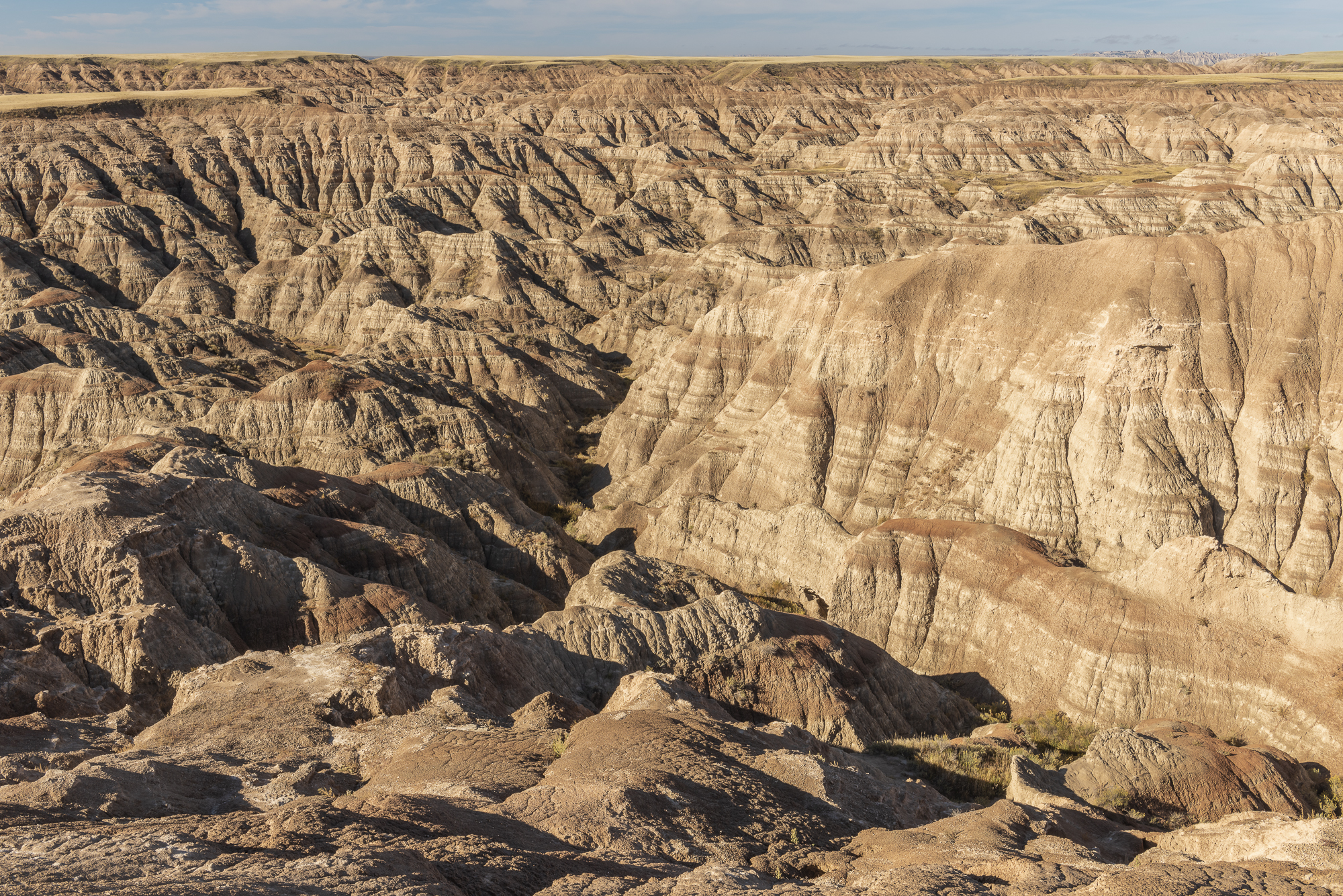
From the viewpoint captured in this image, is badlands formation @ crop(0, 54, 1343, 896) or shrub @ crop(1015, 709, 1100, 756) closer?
badlands formation @ crop(0, 54, 1343, 896)

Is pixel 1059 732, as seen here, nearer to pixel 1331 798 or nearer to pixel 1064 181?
pixel 1331 798

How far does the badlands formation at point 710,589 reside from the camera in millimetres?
13656

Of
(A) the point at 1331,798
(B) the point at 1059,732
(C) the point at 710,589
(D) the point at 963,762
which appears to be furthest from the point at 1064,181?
(D) the point at 963,762

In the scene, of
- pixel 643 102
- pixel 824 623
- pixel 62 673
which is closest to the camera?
pixel 62 673

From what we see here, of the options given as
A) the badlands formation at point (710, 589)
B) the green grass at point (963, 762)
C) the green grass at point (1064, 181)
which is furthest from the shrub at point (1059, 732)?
the green grass at point (1064, 181)

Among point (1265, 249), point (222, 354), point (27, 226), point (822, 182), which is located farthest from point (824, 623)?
point (27, 226)

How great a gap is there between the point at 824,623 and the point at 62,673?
65.7ft

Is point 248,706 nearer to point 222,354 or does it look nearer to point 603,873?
point 603,873

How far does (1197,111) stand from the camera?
527 feet

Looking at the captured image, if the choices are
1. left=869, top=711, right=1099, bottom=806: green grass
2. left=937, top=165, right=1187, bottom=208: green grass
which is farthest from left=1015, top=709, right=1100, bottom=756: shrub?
left=937, top=165, right=1187, bottom=208: green grass

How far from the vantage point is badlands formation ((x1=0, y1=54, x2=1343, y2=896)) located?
44.8 ft

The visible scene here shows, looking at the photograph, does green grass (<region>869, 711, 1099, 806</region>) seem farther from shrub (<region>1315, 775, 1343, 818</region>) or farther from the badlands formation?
shrub (<region>1315, 775, 1343, 818</region>)

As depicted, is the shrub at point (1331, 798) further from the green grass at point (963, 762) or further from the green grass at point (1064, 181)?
the green grass at point (1064, 181)

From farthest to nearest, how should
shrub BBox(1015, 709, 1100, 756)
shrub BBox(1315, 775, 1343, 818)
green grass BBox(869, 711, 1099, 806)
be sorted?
shrub BBox(1015, 709, 1100, 756) < shrub BBox(1315, 775, 1343, 818) < green grass BBox(869, 711, 1099, 806)
